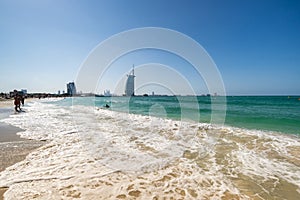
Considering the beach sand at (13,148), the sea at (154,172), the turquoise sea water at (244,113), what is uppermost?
the beach sand at (13,148)

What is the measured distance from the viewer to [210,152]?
695 centimetres

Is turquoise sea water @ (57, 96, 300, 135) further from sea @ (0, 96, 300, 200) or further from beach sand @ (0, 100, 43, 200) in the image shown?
beach sand @ (0, 100, 43, 200)

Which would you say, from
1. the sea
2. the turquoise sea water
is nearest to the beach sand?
the sea

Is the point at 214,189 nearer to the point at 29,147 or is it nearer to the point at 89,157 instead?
the point at 89,157

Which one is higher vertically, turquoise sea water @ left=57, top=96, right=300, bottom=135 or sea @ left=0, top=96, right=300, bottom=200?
sea @ left=0, top=96, right=300, bottom=200

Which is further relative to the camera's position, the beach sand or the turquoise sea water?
the turquoise sea water

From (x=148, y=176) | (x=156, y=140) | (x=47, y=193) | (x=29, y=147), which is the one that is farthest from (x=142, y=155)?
(x=29, y=147)

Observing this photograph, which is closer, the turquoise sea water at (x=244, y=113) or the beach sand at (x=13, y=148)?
the beach sand at (x=13, y=148)

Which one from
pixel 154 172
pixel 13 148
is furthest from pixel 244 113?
pixel 13 148

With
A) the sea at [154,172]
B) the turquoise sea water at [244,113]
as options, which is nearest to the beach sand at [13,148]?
the sea at [154,172]

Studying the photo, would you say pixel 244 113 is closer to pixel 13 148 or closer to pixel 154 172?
pixel 154 172

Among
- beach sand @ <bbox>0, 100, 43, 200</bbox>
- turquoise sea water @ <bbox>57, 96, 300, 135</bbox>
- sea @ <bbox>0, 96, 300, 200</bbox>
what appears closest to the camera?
sea @ <bbox>0, 96, 300, 200</bbox>

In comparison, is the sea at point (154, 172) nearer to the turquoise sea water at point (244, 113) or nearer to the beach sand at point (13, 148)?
the beach sand at point (13, 148)

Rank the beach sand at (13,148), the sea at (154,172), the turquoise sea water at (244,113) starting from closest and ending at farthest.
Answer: the sea at (154,172) → the beach sand at (13,148) → the turquoise sea water at (244,113)
